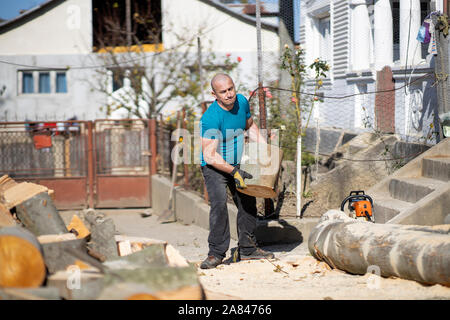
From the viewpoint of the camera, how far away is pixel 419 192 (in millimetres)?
7527

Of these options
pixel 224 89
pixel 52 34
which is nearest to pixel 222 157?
pixel 224 89

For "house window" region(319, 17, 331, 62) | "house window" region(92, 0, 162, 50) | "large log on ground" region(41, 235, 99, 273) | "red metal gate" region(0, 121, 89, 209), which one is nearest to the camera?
"large log on ground" region(41, 235, 99, 273)

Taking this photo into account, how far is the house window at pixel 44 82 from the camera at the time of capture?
27.5 meters

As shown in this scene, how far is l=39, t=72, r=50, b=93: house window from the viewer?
2748cm

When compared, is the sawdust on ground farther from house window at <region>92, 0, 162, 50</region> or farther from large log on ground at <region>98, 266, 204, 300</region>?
house window at <region>92, 0, 162, 50</region>

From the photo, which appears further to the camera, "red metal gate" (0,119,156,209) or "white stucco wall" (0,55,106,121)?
"white stucco wall" (0,55,106,121)

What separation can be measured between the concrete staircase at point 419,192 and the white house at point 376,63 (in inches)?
36.9

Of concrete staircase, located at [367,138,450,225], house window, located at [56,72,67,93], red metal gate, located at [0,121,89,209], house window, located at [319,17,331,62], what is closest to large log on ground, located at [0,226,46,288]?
concrete staircase, located at [367,138,450,225]

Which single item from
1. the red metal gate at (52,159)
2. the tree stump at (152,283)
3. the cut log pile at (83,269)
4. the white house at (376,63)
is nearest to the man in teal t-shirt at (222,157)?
the cut log pile at (83,269)

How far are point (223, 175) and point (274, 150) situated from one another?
0.62 metres

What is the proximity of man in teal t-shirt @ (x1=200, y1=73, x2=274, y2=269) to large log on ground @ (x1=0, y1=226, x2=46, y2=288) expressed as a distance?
243 cm

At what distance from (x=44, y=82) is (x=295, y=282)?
77.6ft

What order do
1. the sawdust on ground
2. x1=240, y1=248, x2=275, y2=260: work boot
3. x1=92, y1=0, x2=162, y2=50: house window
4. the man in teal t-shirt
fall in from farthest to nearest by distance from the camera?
x1=92, y1=0, x2=162, y2=50: house window → x1=240, y1=248, x2=275, y2=260: work boot → the man in teal t-shirt → the sawdust on ground

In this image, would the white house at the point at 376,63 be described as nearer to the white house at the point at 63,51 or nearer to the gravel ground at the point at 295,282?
the gravel ground at the point at 295,282
